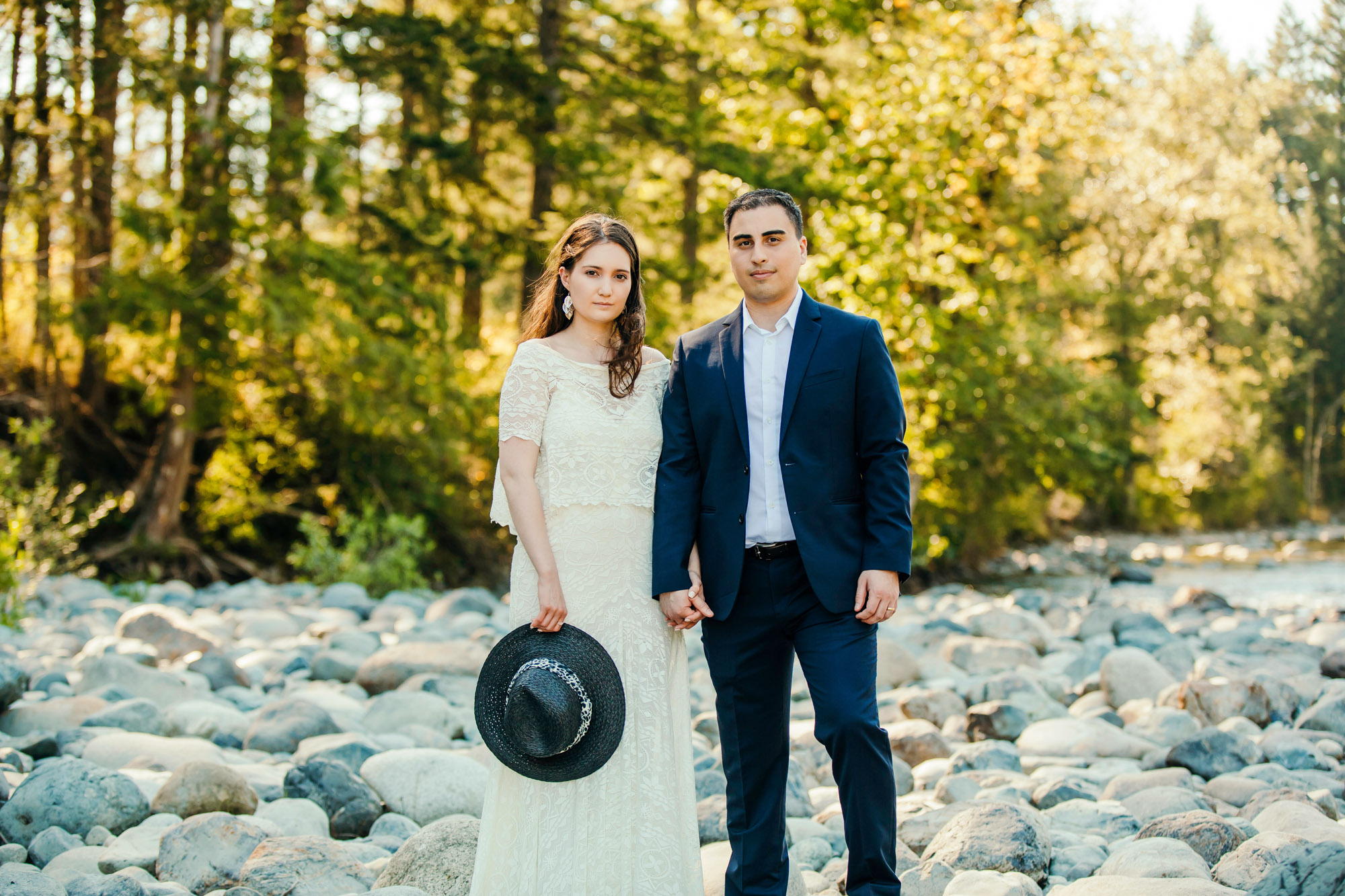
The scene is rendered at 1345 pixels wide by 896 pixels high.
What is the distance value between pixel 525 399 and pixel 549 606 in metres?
0.63

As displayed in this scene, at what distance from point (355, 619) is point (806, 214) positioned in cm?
712

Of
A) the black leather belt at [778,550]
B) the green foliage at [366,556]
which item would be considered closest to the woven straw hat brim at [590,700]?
the black leather belt at [778,550]

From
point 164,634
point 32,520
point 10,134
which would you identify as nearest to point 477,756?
point 164,634

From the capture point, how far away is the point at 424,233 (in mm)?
13297

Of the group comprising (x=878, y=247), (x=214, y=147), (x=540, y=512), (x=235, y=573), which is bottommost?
(x=235, y=573)

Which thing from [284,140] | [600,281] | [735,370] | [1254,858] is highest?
[284,140]

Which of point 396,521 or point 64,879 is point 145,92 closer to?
point 396,521

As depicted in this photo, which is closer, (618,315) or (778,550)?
(778,550)

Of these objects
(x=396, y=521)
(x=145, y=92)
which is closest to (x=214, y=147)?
(x=145, y=92)

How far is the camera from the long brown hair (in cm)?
343

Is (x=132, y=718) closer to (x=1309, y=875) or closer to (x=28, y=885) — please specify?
(x=28, y=885)

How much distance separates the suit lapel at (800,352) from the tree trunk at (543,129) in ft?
35.6

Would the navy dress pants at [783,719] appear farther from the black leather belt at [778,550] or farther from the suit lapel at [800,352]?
the suit lapel at [800,352]

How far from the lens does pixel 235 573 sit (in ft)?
42.1
